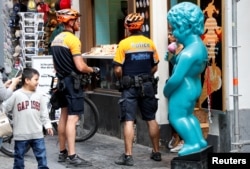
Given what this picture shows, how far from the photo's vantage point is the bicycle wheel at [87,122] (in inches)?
382

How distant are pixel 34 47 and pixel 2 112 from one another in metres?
5.81

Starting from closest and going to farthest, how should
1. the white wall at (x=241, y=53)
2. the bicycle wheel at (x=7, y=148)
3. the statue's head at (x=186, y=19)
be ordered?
the statue's head at (x=186, y=19), the white wall at (x=241, y=53), the bicycle wheel at (x=7, y=148)

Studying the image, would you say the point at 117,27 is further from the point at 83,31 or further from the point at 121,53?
the point at 121,53

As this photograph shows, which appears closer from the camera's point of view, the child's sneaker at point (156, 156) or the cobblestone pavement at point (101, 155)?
the cobblestone pavement at point (101, 155)

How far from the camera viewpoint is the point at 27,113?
6762 mm

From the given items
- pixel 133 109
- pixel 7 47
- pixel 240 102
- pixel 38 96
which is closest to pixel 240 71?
pixel 240 102

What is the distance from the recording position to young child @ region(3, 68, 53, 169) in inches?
266

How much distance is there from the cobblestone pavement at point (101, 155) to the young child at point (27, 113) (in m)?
1.23

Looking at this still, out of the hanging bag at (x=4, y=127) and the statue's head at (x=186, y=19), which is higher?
the statue's head at (x=186, y=19)

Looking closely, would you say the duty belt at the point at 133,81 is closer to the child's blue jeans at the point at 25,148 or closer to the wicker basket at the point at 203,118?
the wicker basket at the point at 203,118

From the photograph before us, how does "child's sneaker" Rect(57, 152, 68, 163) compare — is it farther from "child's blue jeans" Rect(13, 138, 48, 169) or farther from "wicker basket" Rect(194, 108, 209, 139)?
"wicker basket" Rect(194, 108, 209, 139)

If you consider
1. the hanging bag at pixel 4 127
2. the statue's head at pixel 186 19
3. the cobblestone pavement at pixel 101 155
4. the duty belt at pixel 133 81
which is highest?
the statue's head at pixel 186 19

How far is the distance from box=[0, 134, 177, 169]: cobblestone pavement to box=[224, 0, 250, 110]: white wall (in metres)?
1.35

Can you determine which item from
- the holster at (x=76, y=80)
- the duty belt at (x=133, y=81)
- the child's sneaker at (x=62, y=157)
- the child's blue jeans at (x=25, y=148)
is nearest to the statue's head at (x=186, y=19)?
the duty belt at (x=133, y=81)
